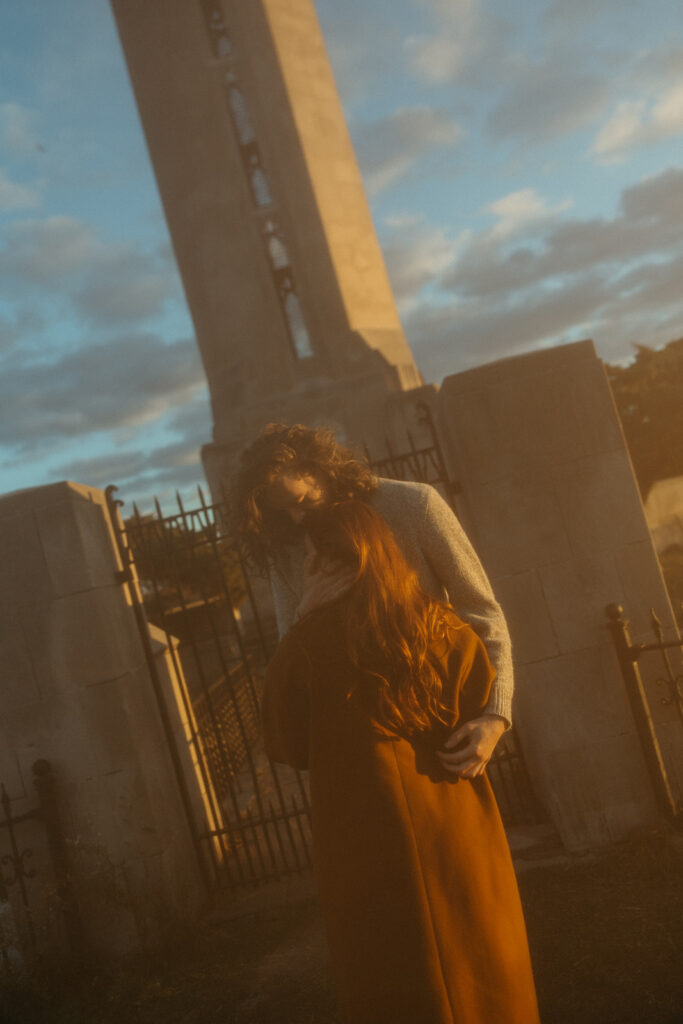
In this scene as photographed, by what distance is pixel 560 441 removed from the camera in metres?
4.69

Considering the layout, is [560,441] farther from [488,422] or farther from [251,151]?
[251,151]

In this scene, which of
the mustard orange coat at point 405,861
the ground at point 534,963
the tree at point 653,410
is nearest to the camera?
the mustard orange coat at point 405,861

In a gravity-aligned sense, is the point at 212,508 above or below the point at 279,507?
above

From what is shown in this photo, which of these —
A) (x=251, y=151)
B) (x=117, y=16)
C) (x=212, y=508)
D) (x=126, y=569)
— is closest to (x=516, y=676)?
(x=212, y=508)

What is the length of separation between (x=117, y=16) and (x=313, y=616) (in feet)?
69.7

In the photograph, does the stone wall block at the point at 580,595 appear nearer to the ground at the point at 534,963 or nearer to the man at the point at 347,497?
the ground at the point at 534,963

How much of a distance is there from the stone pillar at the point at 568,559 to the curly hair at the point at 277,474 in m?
2.62

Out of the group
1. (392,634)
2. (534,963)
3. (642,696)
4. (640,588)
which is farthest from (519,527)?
(392,634)

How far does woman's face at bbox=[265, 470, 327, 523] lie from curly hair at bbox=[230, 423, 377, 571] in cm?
2

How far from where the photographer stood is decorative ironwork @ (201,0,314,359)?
18.6 meters

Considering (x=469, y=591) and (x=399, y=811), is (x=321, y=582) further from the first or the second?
(x=399, y=811)

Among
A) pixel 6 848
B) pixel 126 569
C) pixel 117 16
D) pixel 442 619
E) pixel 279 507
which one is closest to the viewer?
pixel 442 619

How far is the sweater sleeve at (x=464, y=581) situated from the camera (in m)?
2.12

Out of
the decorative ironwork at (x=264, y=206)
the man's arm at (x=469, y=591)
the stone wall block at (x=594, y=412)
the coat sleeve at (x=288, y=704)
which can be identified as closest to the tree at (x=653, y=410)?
the decorative ironwork at (x=264, y=206)
